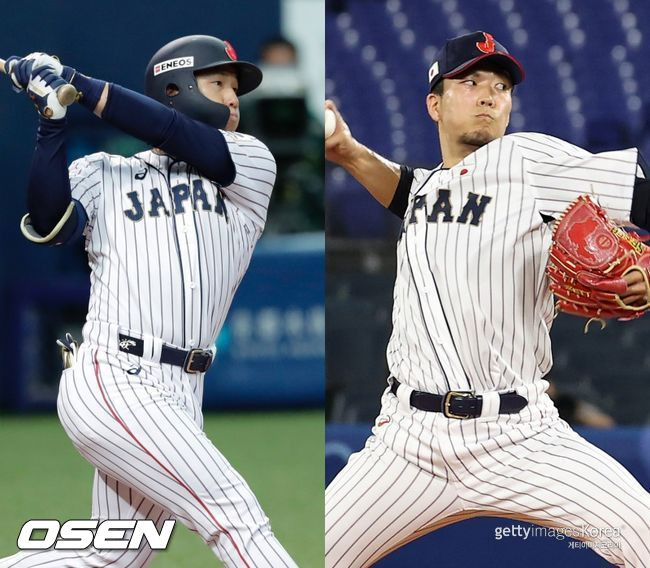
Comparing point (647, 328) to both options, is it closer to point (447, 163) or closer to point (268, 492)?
point (447, 163)

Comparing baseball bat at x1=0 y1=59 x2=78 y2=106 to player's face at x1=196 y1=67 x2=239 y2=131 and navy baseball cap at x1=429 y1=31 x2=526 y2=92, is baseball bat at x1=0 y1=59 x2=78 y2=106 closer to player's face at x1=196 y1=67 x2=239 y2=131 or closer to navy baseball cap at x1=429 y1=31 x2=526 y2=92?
player's face at x1=196 y1=67 x2=239 y2=131

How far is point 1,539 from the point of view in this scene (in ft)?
14.4

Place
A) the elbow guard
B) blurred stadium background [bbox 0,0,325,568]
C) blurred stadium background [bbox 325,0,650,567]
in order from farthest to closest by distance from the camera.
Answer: blurred stadium background [bbox 0,0,325,568], blurred stadium background [bbox 325,0,650,567], the elbow guard

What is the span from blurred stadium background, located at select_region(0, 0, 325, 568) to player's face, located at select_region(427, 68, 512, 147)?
2.92m

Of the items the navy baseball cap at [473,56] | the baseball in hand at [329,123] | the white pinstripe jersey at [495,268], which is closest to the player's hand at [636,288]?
the white pinstripe jersey at [495,268]

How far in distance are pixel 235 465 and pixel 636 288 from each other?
3848mm

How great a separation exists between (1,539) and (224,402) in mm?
4177

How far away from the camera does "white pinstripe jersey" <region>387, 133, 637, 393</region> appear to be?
2.81 meters

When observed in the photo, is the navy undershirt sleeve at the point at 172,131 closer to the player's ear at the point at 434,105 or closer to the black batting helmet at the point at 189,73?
the black batting helmet at the point at 189,73

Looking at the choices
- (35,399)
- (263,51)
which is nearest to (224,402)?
(35,399)

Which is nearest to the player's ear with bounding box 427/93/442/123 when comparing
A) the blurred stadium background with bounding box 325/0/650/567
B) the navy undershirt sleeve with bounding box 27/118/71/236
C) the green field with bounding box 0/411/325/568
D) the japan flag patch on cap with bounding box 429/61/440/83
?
the japan flag patch on cap with bounding box 429/61/440/83

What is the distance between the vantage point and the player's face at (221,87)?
9.77 feet

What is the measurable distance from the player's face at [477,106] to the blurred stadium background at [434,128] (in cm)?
80

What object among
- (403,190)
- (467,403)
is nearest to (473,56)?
(403,190)
